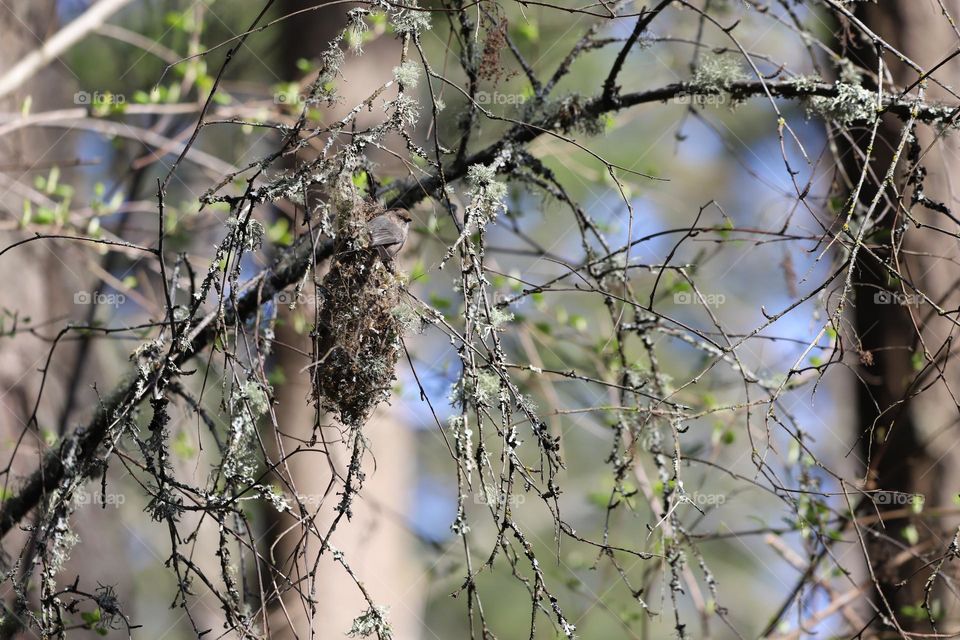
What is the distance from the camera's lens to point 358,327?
162cm

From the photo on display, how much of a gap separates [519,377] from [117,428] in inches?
94.5

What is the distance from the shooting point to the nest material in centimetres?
161

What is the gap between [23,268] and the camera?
159 inches

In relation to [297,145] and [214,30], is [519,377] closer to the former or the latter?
[297,145]

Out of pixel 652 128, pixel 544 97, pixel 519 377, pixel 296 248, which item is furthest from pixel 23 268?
pixel 652 128

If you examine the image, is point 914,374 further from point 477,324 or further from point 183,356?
point 183,356
